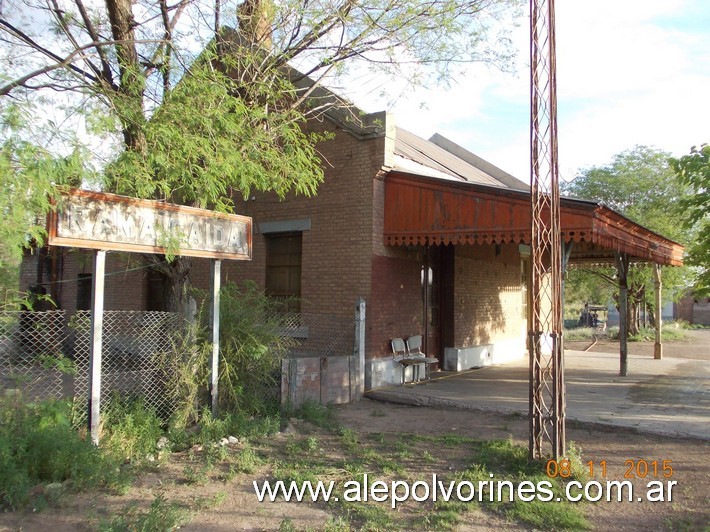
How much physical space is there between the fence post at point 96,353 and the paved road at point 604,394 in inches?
199

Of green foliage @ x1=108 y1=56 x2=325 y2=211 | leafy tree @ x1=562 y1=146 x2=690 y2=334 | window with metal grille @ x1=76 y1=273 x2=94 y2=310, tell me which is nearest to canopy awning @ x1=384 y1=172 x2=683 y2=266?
green foliage @ x1=108 y1=56 x2=325 y2=211

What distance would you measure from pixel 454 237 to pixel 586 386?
13.2 ft

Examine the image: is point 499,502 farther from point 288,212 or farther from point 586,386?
point 288,212

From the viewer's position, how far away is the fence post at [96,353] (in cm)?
573

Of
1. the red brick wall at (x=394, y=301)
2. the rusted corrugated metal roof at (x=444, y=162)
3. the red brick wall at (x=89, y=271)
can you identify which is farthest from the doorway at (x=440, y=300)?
the red brick wall at (x=89, y=271)

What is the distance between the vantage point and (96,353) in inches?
229

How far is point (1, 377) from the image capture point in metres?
5.91

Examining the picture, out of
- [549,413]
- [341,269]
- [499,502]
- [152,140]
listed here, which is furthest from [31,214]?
Result: [341,269]

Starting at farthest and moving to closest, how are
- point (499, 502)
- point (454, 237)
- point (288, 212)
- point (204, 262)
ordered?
point (204, 262) < point (288, 212) < point (454, 237) < point (499, 502)

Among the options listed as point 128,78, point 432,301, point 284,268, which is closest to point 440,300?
point 432,301

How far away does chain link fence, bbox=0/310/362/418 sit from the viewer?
5680 mm

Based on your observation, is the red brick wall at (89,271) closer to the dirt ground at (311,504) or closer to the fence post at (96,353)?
the fence post at (96,353)

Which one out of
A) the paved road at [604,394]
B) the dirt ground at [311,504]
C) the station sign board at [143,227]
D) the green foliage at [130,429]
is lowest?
the dirt ground at [311,504]

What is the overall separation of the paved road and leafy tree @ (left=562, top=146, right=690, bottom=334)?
10565 mm
